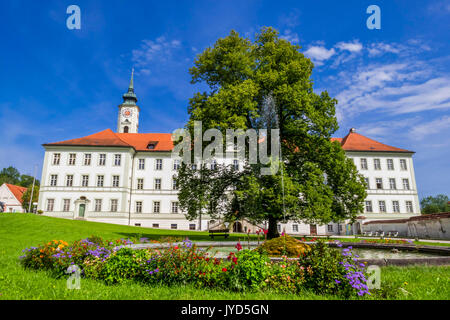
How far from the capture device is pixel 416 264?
705 cm

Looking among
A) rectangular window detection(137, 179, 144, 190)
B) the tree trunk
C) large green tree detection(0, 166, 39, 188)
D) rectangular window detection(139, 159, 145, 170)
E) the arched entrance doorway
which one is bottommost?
the tree trunk

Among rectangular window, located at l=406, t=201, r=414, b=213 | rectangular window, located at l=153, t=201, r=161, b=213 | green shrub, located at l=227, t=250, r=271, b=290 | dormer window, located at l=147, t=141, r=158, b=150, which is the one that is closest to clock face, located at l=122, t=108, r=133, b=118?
dormer window, located at l=147, t=141, r=158, b=150

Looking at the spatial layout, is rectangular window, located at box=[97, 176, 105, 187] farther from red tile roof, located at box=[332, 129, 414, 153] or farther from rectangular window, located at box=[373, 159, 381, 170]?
rectangular window, located at box=[373, 159, 381, 170]

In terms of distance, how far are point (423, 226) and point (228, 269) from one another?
2874 cm

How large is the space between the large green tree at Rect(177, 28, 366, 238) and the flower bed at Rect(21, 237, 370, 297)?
10373 mm

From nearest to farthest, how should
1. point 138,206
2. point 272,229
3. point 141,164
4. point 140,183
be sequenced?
point 272,229 < point 138,206 < point 140,183 < point 141,164

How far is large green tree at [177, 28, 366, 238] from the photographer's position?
16.7 metres

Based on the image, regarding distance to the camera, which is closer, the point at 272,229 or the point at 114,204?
the point at 272,229

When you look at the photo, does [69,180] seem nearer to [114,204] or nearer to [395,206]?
[114,204]

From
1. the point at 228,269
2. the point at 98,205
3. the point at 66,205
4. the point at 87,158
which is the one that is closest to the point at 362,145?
the point at 98,205

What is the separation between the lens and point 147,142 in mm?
45094

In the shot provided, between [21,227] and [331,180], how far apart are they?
943 inches
